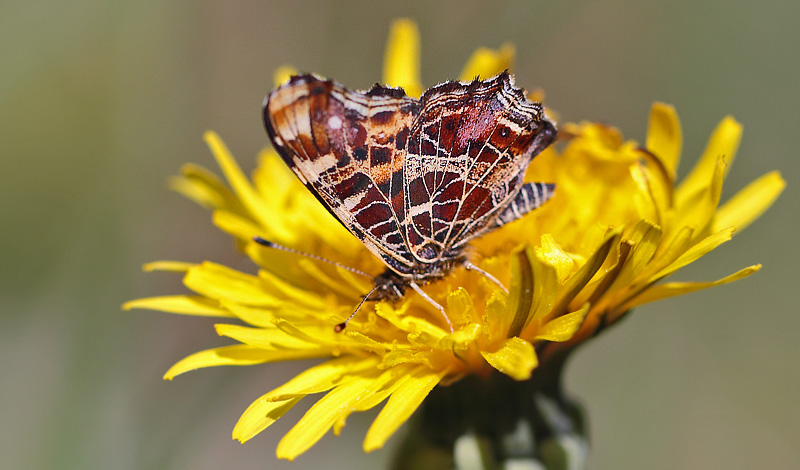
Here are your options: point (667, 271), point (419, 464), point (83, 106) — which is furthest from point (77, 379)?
point (667, 271)

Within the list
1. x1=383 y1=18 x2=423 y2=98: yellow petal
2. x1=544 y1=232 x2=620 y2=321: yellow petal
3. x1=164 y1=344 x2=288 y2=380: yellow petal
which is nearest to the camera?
x1=544 y1=232 x2=620 y2=321: yellow petal

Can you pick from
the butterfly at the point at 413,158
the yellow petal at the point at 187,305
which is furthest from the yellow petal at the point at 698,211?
the yellow petal at the point at 187,305

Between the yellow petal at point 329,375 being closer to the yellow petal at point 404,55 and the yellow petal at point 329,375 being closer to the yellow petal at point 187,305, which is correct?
the yellow petal at point 187,305

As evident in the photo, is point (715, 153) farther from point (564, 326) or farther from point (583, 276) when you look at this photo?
point (564, 326)

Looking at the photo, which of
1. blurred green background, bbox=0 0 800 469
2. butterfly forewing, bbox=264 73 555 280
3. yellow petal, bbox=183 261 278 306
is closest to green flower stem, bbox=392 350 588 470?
butterfly forewing, bbox=264 73 555 280

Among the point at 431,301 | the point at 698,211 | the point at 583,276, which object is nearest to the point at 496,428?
the point at 431,301

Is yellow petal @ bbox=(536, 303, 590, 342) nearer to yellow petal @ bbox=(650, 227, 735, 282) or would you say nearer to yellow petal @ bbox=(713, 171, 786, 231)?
yellow petal @ bbox=(650, 227, 735, 282)
